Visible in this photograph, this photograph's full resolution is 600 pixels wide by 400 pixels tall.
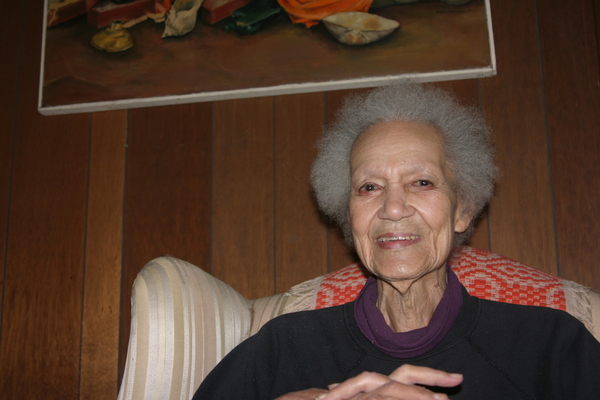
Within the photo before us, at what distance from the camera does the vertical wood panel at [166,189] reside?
199 cm

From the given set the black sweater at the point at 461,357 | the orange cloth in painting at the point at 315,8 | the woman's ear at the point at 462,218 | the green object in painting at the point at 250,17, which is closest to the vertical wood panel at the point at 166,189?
the green object in painting at the point at 250,17

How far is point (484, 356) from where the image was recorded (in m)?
1.13

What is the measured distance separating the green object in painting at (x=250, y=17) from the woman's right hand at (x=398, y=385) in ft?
5.05

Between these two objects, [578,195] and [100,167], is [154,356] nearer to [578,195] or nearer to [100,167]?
[100,167]

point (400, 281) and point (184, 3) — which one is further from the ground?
point (184, 3)

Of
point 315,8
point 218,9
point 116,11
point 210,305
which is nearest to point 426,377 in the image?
point 210,305

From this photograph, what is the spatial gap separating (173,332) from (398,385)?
0.55 metres

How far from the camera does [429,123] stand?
4.52 ft

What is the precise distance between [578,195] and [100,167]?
1.83m

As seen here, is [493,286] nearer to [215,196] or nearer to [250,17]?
[215,196]

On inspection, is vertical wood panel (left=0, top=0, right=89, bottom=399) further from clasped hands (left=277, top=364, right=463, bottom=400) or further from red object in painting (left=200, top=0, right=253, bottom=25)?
clasped hands (left=277, top=364, right=463, bottom=400)

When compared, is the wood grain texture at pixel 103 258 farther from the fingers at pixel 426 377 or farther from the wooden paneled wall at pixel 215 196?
the fingers at pixel 426 377

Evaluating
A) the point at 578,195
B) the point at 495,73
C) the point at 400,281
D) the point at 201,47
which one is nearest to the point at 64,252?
the point at 201,47

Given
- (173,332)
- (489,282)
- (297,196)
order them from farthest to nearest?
(297,196), (489,282), (173,332)
